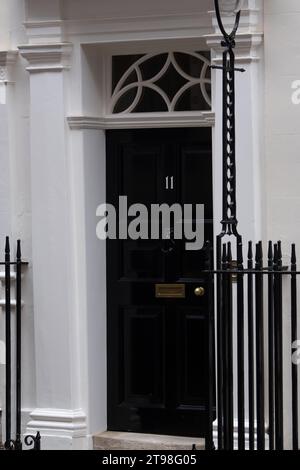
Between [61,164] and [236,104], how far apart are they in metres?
1.43

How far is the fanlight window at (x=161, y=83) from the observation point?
30.2ft

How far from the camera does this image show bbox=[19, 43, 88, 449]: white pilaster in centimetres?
915

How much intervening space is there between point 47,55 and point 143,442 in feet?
9.94

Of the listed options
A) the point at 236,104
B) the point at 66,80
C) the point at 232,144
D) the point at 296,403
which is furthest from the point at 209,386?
the point at 66,80

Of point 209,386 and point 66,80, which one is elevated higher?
point 66,80

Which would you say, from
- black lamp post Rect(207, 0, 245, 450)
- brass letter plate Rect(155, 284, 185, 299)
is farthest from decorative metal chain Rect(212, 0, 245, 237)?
brass letter plate Rect(155, 284, 185, 299)

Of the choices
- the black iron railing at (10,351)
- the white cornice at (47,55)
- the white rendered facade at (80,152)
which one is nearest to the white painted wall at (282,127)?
the white rendered facade at (80,152)

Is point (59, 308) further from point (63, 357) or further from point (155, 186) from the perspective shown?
point (155, 186)

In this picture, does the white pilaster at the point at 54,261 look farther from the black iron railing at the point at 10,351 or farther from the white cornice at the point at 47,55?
the black iron railing at the point at 10,351

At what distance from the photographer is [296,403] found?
7840 millimetres

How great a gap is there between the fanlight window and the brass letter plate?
1.35m

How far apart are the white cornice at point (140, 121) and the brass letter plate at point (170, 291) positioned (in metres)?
1.23

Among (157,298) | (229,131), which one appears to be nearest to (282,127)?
(229,131)

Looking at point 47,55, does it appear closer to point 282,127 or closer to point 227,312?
point 282,127
